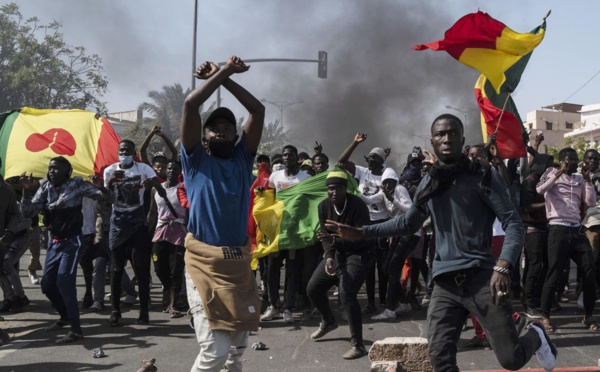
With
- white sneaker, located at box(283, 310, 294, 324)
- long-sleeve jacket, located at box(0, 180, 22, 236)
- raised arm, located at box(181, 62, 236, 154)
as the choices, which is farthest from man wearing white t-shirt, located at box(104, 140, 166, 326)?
raised arm, located at box(181, 62, 236, 154)

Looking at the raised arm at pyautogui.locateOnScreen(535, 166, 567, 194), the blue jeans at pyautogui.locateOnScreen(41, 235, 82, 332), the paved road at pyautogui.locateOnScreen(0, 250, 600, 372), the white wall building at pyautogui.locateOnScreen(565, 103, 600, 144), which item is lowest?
the paved road at pyautogui.locateOnScreen(0, 250, 600, 372)

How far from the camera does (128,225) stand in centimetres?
815

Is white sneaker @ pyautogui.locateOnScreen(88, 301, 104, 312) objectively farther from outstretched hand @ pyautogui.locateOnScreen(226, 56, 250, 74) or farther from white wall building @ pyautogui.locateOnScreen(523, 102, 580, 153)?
white wall building @ pyautogui.locateOnScreen(523, 102, 580, 153)

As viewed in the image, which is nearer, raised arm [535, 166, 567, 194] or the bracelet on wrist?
the bracelet on wrist

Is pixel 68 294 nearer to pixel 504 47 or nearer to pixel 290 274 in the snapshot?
pixel 290 274

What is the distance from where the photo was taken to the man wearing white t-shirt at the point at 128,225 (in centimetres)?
809

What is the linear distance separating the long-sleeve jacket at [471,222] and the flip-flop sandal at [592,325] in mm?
3937

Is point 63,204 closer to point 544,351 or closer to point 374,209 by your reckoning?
point 374,209

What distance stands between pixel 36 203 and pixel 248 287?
4.21 m

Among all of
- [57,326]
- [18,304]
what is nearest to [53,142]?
[18,304]

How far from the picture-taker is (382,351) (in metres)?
5.79

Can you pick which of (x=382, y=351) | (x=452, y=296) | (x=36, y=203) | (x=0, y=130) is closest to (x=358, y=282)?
(x=382, y=351)

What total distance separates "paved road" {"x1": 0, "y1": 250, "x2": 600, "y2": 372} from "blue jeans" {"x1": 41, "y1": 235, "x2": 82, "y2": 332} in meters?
0.37

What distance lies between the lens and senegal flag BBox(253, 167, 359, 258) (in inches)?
351
